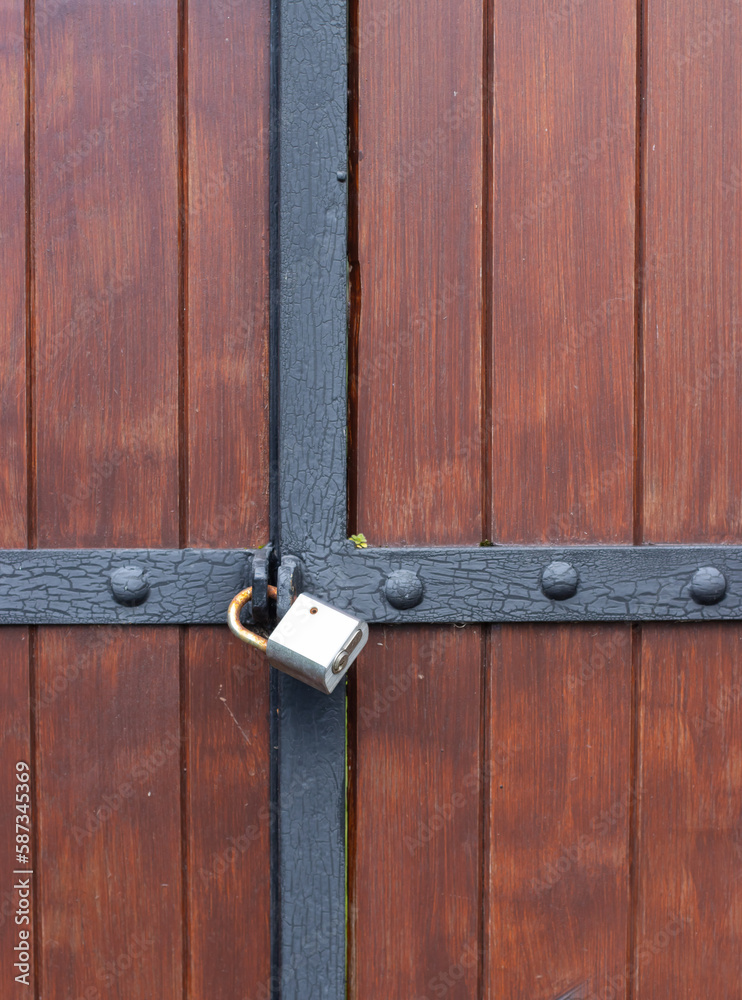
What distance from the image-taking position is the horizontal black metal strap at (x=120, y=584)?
2.32 ft

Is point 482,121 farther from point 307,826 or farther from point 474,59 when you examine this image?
point 307,826

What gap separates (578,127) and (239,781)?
0.74 meters

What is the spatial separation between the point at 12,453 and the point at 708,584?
0.70 m

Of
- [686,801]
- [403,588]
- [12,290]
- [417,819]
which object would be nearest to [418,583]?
[403,588]

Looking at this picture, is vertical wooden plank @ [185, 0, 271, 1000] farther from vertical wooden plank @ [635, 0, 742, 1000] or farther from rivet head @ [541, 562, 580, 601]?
vertical wooden plank @ [635, 0, 742, 1000]

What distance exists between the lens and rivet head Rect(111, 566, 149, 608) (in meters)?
0.71

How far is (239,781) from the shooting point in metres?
0.74

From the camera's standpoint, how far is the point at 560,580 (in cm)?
70

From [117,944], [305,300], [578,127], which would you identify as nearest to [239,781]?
[117,944]

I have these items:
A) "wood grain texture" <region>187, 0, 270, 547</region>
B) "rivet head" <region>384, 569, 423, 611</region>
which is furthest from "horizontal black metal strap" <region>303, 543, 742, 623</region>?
"wood grain texture" <region>187, 0, 270, 547</region>

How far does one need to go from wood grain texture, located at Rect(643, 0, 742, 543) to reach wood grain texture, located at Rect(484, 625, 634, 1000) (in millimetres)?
161

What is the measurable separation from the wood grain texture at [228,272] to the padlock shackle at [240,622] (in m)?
0.08

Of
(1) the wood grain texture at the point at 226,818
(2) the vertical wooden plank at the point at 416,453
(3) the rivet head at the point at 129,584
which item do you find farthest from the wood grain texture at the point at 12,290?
(2) the vertical wooden plank at the point at 416,453

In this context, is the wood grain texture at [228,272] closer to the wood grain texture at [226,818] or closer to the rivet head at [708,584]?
the wood grain texture at [226,818]
